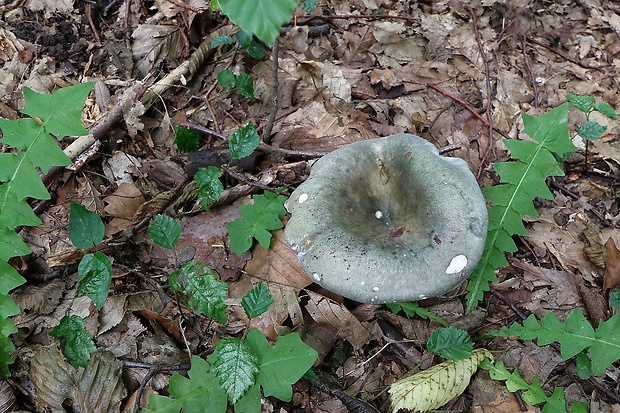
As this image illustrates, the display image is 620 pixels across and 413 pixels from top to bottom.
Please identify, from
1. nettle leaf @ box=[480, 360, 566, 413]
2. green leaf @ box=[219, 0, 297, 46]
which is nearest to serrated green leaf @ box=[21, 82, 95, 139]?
green leaf @ box=[219, 0, 297, 46]

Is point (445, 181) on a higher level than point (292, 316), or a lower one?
higher

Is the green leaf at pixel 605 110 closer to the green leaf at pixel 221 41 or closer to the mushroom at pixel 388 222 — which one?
the mushroom at pixel 388 222

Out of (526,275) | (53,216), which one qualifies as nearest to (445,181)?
(526,275)

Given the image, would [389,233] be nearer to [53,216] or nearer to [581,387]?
[581,387]

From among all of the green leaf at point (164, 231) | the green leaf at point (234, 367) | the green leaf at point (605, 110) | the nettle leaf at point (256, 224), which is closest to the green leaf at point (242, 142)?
the nettle leaf at point (256, 224)

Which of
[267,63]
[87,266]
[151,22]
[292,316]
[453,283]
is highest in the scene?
[151,22]
